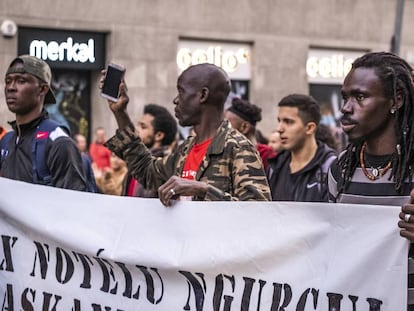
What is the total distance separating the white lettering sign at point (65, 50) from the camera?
14547 mm

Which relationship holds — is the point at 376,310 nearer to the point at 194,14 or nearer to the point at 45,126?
the point at 45,126

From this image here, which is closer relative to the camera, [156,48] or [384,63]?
[384,63]

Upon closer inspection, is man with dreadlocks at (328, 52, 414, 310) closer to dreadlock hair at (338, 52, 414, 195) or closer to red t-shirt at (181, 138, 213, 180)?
dreadlock hair at (338, 52, 414, 195)

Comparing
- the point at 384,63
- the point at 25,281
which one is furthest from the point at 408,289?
the point at 25,281

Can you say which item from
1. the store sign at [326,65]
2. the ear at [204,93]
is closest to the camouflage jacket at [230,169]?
the ear at [204,93]

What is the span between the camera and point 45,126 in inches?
205

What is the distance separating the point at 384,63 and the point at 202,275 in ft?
3.79

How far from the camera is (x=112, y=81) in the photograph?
4668 millimetres

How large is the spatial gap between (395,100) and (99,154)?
11.0 metres

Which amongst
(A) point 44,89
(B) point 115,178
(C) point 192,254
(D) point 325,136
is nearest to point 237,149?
(C) point 192,254

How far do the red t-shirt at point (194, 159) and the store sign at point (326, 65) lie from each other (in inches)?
564

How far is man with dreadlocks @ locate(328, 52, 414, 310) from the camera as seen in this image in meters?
3.36

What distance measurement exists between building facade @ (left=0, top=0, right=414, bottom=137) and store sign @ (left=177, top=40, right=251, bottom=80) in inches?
0.7

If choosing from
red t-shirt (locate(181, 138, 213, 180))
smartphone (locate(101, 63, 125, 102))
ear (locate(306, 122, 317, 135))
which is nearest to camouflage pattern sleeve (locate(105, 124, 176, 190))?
smartphone (locate(101, 63, 125, 102))
